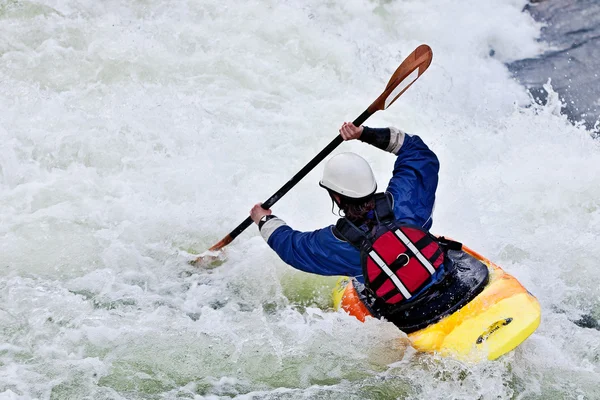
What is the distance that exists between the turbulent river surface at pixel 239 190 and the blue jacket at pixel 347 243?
0.55 meters

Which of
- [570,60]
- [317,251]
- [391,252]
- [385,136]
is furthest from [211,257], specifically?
[570,60]

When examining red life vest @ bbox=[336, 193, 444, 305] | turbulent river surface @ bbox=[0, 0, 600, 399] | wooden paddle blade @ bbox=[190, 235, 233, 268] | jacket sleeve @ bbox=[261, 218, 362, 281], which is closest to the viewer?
red life vest @ bbox=[336, 193, 444, 305]

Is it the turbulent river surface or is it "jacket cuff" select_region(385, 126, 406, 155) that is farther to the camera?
"jacket cuff" select_region(385, 126, 406, 155)

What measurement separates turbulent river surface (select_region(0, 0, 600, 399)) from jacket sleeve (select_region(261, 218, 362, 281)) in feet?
1.69

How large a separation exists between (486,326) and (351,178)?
102 cm

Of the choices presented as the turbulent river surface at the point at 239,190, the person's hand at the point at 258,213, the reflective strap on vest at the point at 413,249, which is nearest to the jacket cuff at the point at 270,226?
the person's hand at the point at 258,213

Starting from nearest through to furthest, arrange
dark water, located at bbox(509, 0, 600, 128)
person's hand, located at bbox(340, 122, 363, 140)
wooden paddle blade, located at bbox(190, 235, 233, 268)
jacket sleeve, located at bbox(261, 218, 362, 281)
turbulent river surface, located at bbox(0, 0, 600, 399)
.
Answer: jacket sleeve, located at bbox(261, 218, 362, 281)
turbulent river surface, located at bbox(0, 0, 600, 399)
person's hand, located at bbox(340, 122, 363, 140)
wooden paddle blade, located at bbox(190, 235, 233, 268)
dark water, located at bbox(509, 0, 600, 128)

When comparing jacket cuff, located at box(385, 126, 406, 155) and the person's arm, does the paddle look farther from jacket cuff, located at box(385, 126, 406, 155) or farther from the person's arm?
the person's arm

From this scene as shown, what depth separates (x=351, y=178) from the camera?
3428mm

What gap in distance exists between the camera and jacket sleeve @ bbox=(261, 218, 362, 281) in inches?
139

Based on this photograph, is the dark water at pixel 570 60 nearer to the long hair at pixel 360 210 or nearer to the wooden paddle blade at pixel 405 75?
the wooden paddle blade at pixel 405 75

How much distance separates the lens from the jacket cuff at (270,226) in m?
3.95

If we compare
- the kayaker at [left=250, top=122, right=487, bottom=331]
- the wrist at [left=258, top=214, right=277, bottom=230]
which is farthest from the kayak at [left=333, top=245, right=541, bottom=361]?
the wrist at [left=258, top=214, right=277, bottom=230]

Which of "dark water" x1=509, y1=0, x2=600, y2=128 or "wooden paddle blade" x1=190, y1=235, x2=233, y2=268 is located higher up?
"dark water" x1=509, y1=0, x2=600, y2=128
